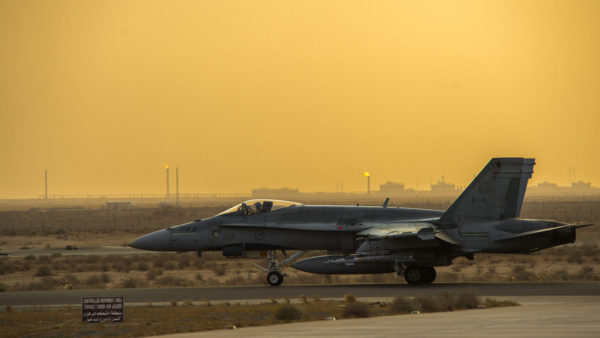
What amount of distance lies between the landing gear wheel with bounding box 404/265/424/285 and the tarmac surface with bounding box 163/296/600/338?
8.40 m

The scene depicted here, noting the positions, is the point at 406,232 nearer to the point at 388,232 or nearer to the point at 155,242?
the point at 388,232

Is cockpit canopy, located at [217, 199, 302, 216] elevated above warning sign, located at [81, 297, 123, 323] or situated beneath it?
elevated above

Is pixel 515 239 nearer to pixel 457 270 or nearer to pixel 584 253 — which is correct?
pixel 457 270

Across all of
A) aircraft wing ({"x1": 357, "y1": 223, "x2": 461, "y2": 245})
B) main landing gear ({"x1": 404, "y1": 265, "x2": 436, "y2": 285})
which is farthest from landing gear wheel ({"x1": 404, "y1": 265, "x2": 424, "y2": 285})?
aircraft wing ({"x1": 357, "y1": 223, "x2": 461, "y2": 245})

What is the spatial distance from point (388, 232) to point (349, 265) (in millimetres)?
1658

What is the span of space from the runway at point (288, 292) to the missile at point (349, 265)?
1.92ft

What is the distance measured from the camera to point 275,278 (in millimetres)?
32219

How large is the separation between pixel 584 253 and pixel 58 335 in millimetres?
32071

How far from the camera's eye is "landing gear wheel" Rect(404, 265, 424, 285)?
31.5 metres

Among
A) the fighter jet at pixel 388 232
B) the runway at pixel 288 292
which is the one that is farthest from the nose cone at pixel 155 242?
the runway at pixel 288 292

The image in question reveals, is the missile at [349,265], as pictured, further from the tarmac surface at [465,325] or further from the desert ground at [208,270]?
the tarmac surface at [465,325]

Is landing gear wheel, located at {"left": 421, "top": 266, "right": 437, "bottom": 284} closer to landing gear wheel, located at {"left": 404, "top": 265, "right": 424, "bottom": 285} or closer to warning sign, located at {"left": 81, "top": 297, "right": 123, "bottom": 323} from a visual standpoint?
landing gear wheel, located at {"left": 404, "top": 265, "right": 424, "bottom": 285}

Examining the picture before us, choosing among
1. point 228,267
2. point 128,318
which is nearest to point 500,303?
point 128,318

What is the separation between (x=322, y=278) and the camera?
3672cm
